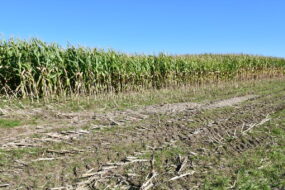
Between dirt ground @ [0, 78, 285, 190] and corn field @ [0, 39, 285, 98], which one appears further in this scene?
corn field @ [0, 39, 285, 98]

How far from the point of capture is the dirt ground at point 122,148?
504 centimetres

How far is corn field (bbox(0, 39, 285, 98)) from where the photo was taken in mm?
13727

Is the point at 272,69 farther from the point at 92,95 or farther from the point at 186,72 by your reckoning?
the point at 92,95

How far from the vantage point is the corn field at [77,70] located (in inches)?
540

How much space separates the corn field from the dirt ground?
163 inches

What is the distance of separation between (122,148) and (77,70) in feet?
30.3

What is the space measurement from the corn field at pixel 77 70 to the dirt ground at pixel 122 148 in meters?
4.13

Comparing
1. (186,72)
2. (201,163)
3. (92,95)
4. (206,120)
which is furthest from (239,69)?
(201,163)

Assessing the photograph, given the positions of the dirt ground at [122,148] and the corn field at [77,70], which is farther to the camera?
the corn field at [77,70]

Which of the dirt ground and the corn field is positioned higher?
the corn field

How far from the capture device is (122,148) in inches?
256

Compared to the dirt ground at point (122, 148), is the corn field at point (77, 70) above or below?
above

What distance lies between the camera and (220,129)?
8188 millimetres

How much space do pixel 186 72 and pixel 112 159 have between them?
17123 millimetres
